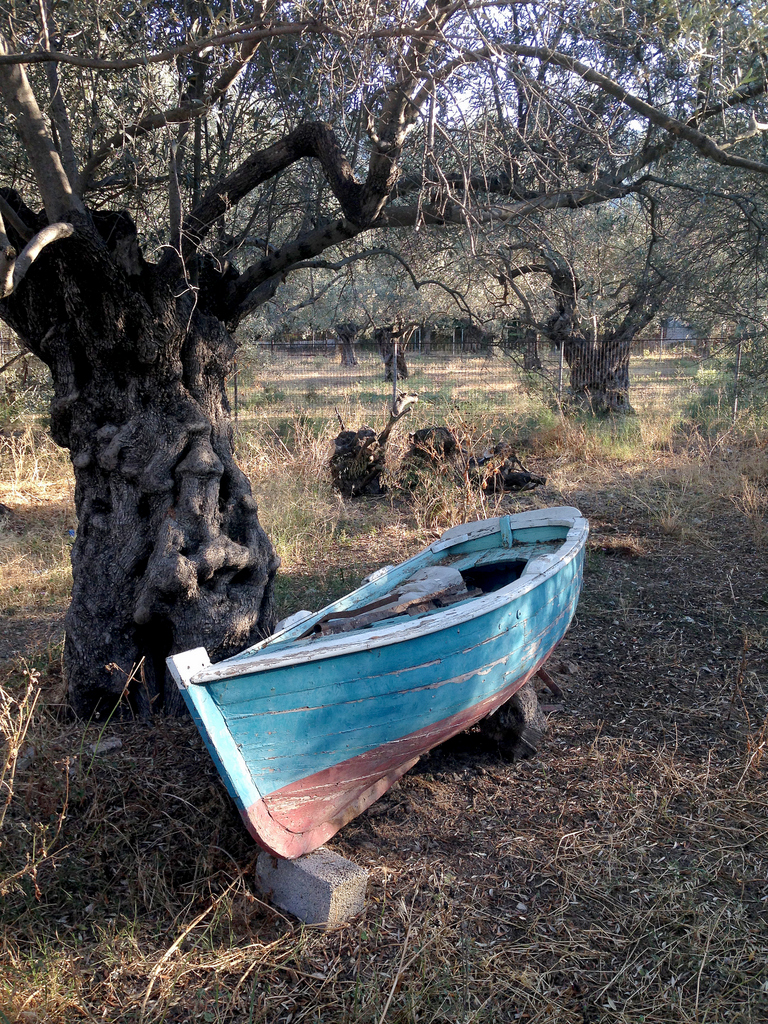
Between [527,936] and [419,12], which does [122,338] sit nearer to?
[419,12]

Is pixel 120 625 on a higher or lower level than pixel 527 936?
higher

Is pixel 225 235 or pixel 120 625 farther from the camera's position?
pixel 225 235

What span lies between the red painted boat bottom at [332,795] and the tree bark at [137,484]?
1314 mm

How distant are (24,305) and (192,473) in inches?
49.6

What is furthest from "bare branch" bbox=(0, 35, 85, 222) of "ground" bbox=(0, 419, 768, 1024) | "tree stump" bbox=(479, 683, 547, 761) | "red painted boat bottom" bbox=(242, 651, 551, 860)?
"tree stump" bbox=(479, 683, 547, 761)

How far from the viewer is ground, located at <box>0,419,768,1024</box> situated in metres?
2.52

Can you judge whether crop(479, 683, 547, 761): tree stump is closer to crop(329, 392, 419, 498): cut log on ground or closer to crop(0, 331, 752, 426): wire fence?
crop(0, 331, 752, 426): wire fence

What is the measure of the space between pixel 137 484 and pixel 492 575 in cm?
240

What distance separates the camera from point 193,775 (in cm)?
360

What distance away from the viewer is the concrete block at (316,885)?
280cm

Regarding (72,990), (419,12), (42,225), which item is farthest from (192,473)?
(419,12)

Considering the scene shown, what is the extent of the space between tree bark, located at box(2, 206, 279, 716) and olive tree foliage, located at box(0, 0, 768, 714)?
0.04ft

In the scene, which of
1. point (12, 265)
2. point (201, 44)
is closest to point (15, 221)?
point (12, 265)

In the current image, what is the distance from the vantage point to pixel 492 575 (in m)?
5.08
